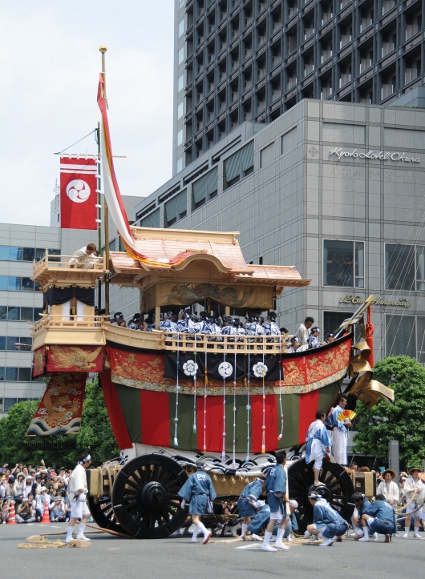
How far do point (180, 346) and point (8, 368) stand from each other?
208 ft

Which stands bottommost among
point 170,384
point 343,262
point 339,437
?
point 339,437

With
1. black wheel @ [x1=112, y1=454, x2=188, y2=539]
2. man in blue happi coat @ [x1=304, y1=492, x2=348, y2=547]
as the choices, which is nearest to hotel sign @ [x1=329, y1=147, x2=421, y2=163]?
black wheel @ [x1=112, y1=454, x2=188, y2=539]

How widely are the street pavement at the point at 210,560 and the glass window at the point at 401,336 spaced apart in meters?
33.6

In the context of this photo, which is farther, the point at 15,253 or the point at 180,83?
the point at 180,83

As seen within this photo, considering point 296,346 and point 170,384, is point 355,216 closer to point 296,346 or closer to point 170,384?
point 296,346

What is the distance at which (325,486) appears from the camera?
66.8ft

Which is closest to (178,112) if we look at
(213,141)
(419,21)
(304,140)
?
(213,141)

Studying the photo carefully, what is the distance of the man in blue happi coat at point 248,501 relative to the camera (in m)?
19.5

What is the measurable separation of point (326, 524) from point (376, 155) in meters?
37.8

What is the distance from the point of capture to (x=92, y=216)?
22.5 m

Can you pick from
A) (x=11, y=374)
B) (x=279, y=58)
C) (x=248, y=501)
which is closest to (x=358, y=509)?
(x=248, y=501)

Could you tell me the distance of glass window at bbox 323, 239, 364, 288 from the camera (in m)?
53.0

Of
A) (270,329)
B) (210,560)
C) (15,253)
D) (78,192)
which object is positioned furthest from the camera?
(15,253)

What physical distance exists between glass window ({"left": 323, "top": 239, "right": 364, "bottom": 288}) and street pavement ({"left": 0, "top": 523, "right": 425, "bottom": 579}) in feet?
111
